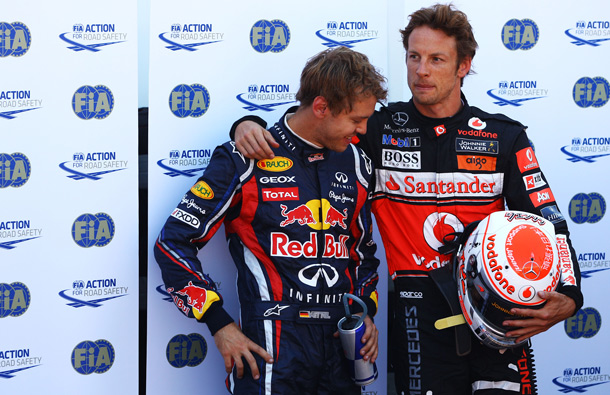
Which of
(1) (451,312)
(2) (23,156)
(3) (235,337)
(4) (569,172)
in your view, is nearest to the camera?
(3) (235,337)

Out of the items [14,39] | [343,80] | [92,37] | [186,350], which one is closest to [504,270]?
[343,80]

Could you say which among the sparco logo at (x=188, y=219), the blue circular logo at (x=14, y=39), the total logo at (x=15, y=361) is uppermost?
the blue circular logo at (x=14, y=39)

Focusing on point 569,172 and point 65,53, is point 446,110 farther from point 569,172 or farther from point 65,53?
point 65,53

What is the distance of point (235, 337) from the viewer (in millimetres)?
2795

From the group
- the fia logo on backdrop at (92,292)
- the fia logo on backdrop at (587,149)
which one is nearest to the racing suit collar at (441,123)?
the fia logo on backdrop at (587,149)

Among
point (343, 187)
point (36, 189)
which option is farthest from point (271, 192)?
point (36, 189)

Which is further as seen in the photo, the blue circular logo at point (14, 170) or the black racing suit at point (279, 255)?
the blue circular logo at point (14, 170)

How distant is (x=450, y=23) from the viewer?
10.1ft

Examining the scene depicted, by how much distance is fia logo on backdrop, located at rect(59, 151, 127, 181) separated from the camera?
3266 millimetres

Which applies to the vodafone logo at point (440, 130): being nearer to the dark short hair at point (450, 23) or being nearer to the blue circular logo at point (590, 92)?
the dark short hair at point (450, 23)

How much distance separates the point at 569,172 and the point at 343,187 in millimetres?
1469

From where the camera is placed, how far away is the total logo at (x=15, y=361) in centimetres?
321

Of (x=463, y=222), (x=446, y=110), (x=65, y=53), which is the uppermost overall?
(x=65, y=53)

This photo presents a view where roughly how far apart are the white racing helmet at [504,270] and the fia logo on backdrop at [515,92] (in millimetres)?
1041
